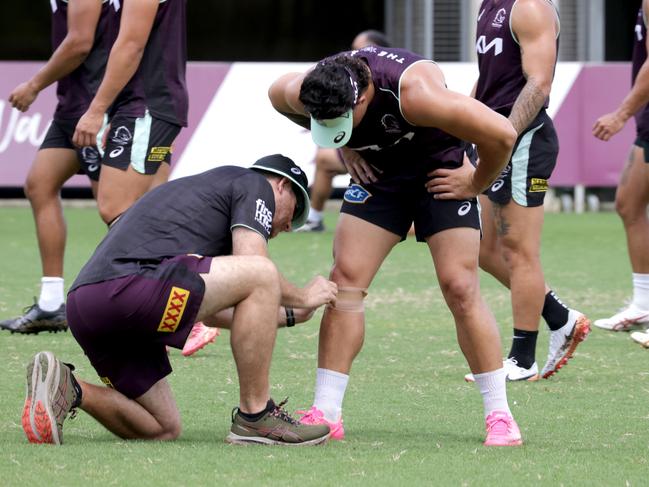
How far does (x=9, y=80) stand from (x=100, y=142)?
864 centimetres

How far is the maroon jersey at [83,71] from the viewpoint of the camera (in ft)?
24.2

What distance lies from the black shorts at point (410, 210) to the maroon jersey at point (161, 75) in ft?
7.25

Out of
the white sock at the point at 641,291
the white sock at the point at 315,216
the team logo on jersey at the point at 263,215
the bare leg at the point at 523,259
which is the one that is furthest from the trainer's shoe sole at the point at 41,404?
the white sock at the point at 315,216

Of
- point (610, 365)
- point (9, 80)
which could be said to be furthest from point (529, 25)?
point (9, 80)

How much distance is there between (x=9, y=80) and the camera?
15367 millimetres

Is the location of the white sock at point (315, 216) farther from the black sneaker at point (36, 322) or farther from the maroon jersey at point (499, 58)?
the maroon jersey at point (499, 58)

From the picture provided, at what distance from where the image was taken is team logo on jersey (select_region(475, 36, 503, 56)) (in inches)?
258

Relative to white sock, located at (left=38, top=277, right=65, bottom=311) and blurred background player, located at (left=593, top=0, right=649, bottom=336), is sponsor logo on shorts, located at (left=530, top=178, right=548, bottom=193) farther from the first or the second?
white sock, located at (left=38, top=277, right=65, bottom=311)

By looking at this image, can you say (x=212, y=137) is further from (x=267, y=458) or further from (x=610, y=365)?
(x=267, y=458)

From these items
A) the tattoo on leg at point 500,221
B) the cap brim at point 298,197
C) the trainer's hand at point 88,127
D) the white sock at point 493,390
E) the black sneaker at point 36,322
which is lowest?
the black sneaker at point 36,322

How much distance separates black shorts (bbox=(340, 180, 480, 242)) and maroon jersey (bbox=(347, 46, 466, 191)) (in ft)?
0.17

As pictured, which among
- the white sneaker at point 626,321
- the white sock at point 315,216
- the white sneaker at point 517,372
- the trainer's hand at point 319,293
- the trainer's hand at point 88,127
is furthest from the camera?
the white sock at point 315,216

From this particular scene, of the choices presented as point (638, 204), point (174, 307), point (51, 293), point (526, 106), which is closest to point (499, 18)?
point (526, 106)

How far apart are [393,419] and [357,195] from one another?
3.04 feet
